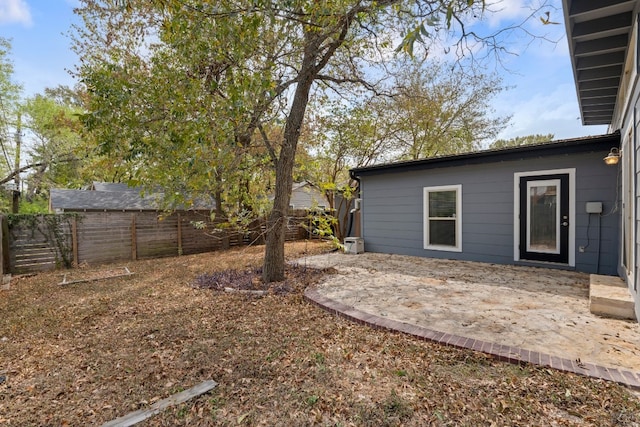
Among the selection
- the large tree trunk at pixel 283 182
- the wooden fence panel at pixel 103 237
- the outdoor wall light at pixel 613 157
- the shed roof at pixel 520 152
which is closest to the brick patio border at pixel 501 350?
the large tree trunk at pixel 283 182

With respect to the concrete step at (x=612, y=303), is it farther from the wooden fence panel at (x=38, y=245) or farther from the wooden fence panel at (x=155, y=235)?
the wooden fence panel at (x=38, y=245)

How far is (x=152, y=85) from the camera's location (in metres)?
4.38

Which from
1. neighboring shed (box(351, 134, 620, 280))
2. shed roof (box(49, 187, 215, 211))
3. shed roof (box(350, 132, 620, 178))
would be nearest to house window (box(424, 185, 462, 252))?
neighboring shed (box(351, 134, 620, 280))

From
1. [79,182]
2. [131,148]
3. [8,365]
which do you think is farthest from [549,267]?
[79,182]

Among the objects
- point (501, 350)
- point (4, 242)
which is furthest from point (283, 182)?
point (4, 242)

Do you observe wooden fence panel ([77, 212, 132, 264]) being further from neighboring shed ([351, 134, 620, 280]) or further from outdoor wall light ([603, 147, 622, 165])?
outdoor wall light ([603, 147, 622, 165])

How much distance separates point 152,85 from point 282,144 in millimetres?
2034

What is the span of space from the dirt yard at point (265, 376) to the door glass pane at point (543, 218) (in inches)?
164

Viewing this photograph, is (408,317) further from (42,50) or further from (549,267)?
(42,50)

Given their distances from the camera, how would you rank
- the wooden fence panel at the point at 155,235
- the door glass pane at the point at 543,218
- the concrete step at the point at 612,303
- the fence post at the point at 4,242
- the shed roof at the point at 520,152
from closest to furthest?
the concrete step at the point at 612,303, the shed roof at the point at 520,152, the door glass pane at the point at 543,218, the fence post at the point at 4,242, the wooden fence panel at the point at 155,235

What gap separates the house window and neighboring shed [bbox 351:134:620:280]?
22 millimetres

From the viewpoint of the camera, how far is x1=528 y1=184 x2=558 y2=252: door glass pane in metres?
5.34

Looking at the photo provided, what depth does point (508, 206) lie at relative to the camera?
5.82 metres

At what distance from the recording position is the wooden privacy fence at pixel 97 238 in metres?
6.34
